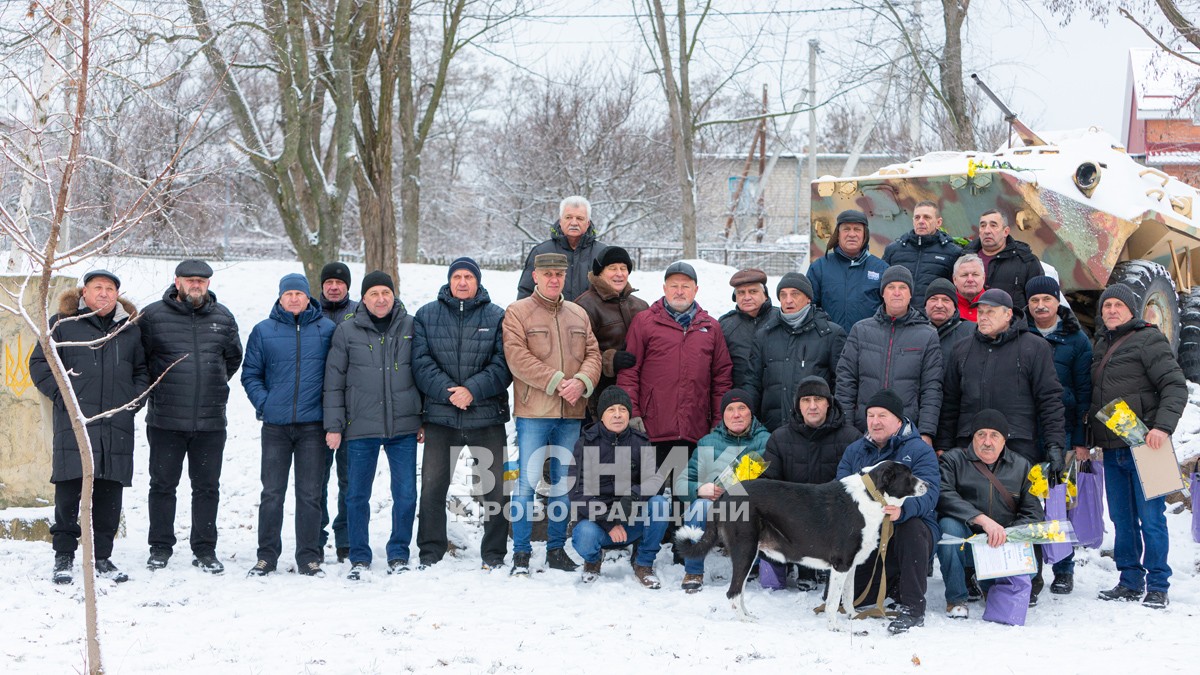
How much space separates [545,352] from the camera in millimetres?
7051

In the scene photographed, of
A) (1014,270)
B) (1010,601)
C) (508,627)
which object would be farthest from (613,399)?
(1014,270)

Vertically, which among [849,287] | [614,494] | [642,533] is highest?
[849,287]

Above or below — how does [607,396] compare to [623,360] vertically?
below

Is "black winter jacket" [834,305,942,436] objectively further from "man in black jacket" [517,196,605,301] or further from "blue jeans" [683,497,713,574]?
"man in black jacket" [517,196,605,301]

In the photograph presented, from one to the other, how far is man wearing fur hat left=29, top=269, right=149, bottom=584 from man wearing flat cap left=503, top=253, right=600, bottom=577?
2313 millimetres

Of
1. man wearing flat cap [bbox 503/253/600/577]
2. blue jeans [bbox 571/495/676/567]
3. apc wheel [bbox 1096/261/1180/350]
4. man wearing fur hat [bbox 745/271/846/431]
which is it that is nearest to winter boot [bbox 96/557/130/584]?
man wearing flat cap [bbox 503/253/600/577]

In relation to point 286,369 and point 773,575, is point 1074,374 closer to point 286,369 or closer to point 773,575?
point 773,575

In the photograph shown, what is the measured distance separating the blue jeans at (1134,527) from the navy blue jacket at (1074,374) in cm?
31

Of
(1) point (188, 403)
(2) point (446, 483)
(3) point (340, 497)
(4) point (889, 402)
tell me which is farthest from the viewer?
(3) point (340, 497)

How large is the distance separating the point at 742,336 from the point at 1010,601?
7.46ft

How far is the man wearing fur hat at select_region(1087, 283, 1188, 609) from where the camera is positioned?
632cm

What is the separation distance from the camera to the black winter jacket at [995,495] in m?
6.24

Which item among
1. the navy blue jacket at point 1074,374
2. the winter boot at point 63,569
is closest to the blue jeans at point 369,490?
the winter boot at point 63,569

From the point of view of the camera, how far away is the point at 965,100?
56.1 feet
